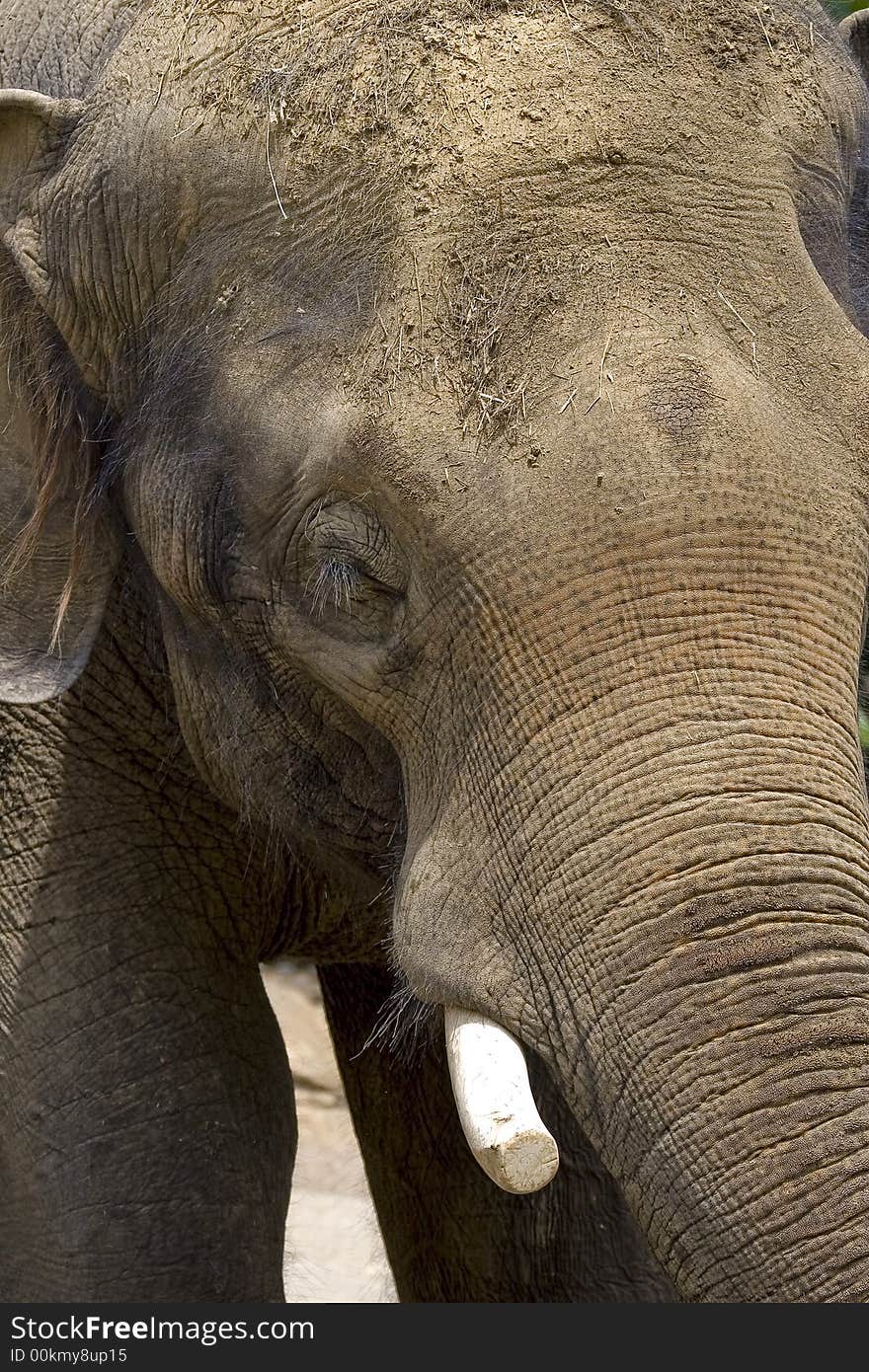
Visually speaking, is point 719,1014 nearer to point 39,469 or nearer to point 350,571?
point 350,571

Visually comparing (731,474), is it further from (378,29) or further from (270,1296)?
(270,1296)

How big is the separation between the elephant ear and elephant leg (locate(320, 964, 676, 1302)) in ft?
3.46

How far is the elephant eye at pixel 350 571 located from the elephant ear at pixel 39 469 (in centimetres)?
54

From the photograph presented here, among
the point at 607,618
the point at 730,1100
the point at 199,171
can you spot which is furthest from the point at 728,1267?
the point at 199,171

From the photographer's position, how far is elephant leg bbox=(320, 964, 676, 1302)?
13.2 feet

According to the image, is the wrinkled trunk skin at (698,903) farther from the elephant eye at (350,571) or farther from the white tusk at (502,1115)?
the elephant eye at (350,571)

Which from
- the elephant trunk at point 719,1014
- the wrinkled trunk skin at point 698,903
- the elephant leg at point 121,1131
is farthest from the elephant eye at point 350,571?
the elephant leg at point 121,1131

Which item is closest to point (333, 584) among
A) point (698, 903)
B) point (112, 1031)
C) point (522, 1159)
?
point (698, 903)

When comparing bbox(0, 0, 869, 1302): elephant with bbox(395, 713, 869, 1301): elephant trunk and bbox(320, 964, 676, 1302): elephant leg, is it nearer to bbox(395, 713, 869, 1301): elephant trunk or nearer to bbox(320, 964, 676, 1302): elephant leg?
bbox(395, 713, 869, 1301): elephant trunk

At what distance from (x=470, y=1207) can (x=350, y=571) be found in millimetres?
1741

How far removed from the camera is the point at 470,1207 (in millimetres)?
4066

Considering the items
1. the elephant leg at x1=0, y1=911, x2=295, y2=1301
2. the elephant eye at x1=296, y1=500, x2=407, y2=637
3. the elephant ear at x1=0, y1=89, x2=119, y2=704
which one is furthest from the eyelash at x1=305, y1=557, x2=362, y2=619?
the elephant leg at x1=0, y1=911, x2=295, y2=1301

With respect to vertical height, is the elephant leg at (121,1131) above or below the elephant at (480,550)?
below

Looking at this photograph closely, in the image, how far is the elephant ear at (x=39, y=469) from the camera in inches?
122
